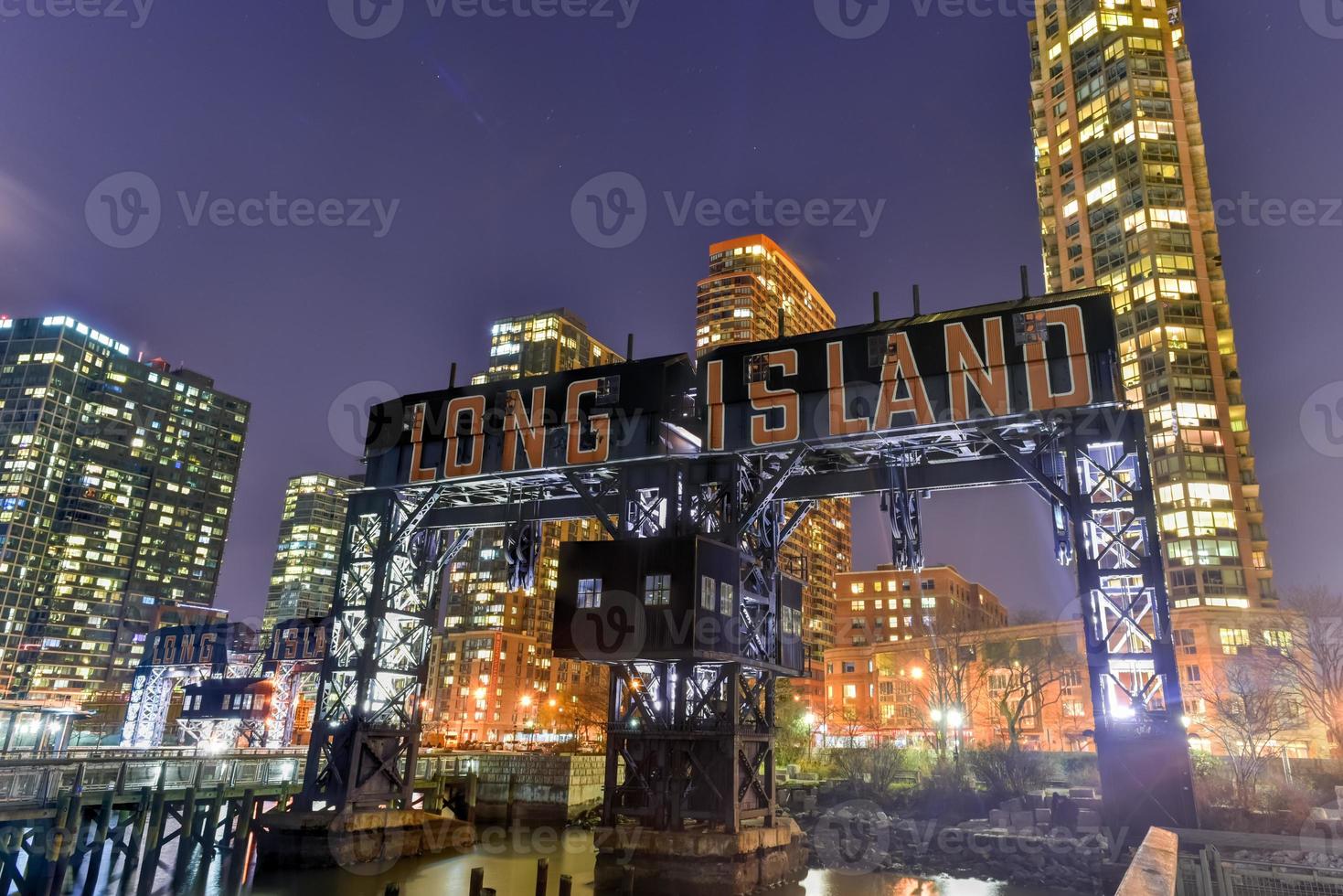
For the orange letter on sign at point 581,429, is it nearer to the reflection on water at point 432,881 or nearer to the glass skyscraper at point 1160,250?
the reflection on water at point 432,881

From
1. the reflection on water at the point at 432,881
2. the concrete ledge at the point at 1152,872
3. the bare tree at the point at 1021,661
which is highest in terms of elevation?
the bare tree at the point at 1021,661

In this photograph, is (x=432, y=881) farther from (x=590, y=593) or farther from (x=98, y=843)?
(x=590, y=593)

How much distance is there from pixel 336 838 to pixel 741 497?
66.1 feet

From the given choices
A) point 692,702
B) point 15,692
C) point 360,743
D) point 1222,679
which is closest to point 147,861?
point 360,743

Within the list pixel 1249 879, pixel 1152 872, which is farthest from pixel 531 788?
pixel 1152 872

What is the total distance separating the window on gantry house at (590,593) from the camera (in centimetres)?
2875

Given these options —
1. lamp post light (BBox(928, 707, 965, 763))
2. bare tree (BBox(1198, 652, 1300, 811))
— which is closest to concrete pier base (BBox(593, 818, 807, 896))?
lamp post light (BBox(928, 707, 965, 763))

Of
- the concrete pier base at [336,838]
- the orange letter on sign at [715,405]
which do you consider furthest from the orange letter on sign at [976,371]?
the concrete pier base at [336,838]

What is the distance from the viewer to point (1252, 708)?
62.5 metres

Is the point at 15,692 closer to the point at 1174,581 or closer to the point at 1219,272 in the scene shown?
the point at 1174,581

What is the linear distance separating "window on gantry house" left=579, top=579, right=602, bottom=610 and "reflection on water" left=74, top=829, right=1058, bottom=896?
9.97 m

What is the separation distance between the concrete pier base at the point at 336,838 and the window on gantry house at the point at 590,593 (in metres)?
13.3

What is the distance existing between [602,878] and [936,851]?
61.2 feet

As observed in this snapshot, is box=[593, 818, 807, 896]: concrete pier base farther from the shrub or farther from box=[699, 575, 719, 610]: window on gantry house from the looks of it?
the shrub
